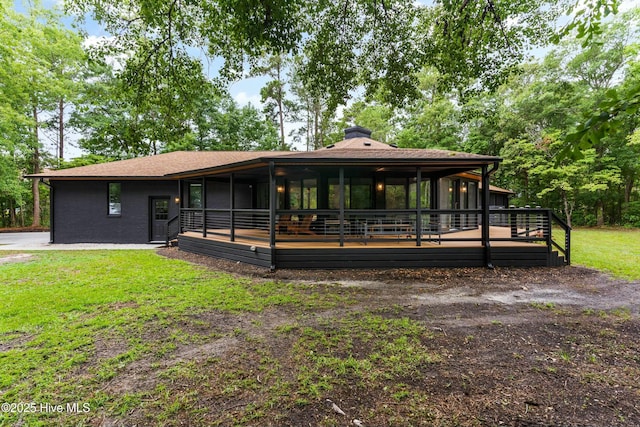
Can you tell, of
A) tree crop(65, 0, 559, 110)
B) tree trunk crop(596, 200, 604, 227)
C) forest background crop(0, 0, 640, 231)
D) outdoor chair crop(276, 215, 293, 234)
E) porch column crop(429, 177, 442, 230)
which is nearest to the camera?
tree crop(65, 0, 559, 110)

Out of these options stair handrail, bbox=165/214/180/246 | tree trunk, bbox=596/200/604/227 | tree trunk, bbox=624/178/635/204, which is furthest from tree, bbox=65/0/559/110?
tree trunk, bbox=624/178/635/204

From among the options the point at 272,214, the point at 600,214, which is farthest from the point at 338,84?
the point at 600,214

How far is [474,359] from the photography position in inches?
119

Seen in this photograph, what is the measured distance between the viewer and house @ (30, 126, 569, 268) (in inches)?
297

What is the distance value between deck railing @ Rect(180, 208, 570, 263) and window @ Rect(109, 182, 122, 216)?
373 cm

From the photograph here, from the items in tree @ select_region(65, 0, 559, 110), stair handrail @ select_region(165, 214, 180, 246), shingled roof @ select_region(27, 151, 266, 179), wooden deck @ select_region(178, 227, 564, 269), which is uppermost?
tree @ select_region(65, 0, 559, 110)

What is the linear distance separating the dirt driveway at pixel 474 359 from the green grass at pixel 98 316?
0.59 metres

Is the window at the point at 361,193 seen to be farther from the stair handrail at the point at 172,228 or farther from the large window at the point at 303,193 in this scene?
the stair handrail at the point at 172,228

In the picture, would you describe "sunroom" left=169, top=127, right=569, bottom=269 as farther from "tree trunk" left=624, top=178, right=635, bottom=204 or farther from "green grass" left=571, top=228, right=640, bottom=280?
"tree trunk" left=624, top=178, right=635, bottom=204

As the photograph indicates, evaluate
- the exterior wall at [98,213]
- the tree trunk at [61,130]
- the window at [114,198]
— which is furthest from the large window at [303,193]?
the tree trunk at [61,130]

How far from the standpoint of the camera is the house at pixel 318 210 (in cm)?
754

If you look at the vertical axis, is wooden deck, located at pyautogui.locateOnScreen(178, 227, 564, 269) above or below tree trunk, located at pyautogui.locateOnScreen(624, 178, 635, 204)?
below

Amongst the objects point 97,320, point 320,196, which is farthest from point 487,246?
point 97,320

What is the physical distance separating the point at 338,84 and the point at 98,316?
20.7 feet
